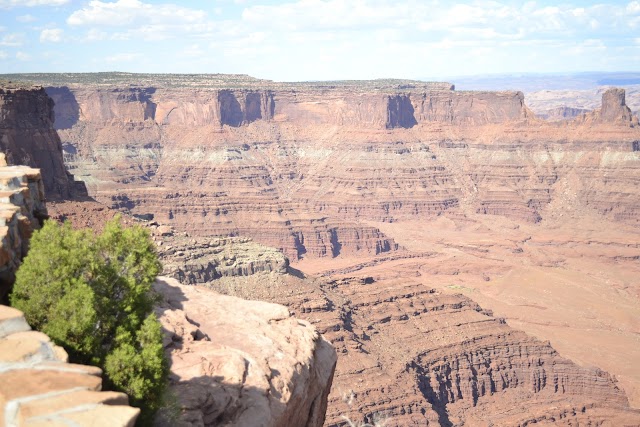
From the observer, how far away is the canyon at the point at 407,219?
53.2 metres

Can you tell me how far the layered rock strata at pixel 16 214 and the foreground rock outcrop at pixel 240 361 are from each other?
432 cm

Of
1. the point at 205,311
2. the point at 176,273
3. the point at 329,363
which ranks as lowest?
the point at 176,273

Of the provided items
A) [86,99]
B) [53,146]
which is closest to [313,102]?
[86,99]

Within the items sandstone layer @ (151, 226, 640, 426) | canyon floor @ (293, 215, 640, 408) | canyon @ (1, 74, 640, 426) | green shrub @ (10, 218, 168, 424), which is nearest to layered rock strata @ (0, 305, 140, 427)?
green shrub @ (10, 218, 168, 424)

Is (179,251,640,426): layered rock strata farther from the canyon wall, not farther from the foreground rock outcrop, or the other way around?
the canyon wall

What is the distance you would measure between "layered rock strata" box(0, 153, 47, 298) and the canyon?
27.2 m

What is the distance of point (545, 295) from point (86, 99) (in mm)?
94156

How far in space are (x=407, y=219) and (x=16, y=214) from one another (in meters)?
121

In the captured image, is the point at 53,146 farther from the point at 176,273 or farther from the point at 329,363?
the point at 329,363

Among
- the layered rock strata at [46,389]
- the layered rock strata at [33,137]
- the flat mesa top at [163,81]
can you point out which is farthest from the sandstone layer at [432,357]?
the flat mesa top at [163,81]

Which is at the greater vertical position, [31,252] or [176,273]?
[31,252]

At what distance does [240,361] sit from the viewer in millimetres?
18828

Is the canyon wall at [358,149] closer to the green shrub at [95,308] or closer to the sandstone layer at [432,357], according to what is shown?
the sandstone layer at [432,357]

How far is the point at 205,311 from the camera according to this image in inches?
931
